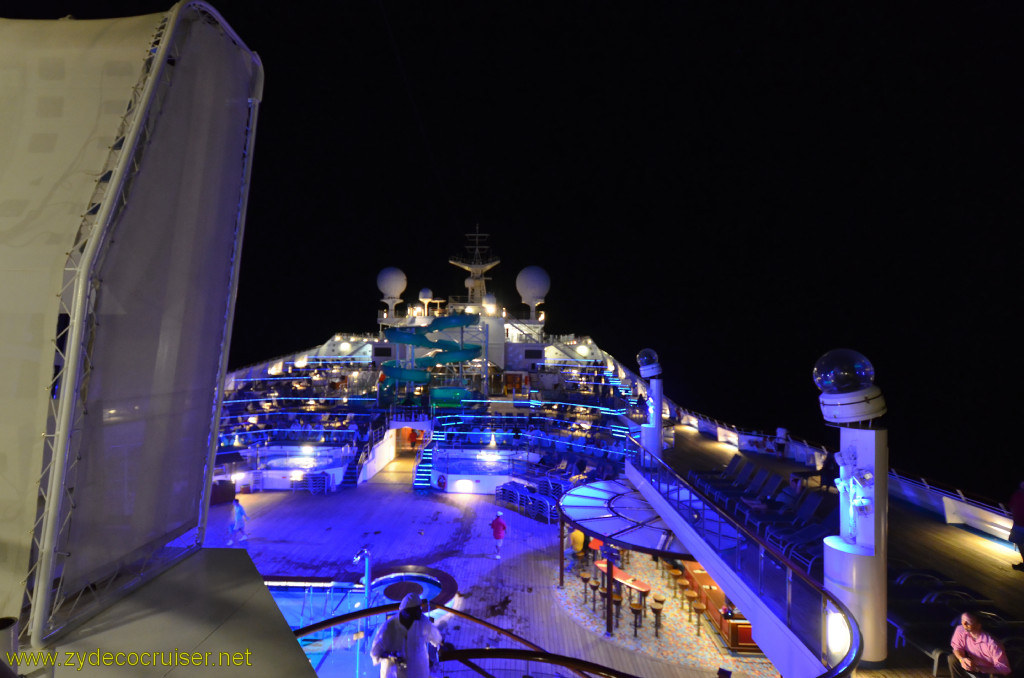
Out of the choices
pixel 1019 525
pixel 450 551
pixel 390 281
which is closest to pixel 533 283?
pixel 390 281

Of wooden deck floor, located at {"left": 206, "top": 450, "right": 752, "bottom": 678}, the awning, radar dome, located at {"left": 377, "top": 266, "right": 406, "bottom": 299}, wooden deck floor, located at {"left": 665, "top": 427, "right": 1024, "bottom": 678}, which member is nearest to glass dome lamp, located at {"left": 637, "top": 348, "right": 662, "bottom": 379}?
the awning

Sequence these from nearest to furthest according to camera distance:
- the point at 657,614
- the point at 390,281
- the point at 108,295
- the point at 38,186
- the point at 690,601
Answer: the point at 108,295 < the point at 38,186 < the point at 657,614 < the point at 690,601 < the point at 390,281

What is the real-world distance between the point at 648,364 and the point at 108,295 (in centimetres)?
992

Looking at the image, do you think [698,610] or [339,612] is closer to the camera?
[339,612]

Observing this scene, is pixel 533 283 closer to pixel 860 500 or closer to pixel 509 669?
pixel 509 669

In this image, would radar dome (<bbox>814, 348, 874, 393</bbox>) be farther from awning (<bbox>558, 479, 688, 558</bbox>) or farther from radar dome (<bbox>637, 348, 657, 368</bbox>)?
radar dome (<bbox>637, 348, 657, 368</bbox>)

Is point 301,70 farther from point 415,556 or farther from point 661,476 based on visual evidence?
point 661,476

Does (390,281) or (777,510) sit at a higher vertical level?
(390,281)

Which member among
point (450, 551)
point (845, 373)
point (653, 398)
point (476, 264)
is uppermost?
point (476, 264)

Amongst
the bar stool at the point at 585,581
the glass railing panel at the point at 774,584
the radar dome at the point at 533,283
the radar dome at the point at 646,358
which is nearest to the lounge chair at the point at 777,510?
the glass railing panel at the point at 774,584

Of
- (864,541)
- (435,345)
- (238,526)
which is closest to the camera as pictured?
(864,541)

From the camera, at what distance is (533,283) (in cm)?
2959

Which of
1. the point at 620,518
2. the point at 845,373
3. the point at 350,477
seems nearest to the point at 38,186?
the point at 845,373

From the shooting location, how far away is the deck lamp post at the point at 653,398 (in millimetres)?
10875
